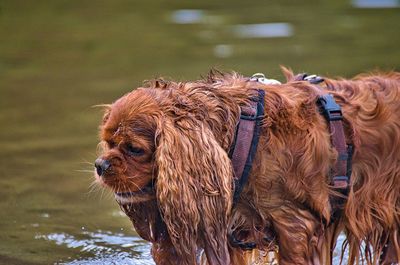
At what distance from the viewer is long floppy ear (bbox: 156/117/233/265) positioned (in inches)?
189

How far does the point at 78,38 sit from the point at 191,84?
890cm

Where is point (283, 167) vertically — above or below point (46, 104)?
above

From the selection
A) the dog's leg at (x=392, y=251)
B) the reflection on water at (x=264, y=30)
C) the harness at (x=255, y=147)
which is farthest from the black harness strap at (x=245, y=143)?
the reflection on water at (x=264, y=30)

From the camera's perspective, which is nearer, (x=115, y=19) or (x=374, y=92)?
(x=374, y=92)

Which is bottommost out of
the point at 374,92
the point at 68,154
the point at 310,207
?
the point at 68,154

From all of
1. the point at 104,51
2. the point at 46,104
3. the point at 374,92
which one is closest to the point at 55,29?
the point at 104,51

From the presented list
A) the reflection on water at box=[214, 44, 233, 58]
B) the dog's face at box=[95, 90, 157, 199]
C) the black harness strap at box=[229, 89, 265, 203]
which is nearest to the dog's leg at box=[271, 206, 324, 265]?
the black harness strap at box=[229, 89, 265, 203]

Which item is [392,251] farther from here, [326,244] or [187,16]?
[187,16]

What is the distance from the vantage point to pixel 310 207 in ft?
17.1

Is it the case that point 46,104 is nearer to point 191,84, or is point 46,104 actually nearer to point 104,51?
point 104,51

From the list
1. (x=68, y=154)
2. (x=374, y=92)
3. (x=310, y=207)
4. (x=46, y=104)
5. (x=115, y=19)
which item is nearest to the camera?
(x=310, y=207)

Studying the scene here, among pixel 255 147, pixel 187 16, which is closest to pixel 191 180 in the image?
pixel 255 147

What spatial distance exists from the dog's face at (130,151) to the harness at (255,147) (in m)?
0.43

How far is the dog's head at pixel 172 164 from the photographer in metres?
4.81
